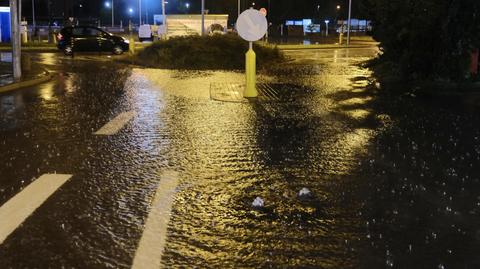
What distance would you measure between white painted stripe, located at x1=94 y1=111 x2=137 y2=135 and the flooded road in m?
0.04

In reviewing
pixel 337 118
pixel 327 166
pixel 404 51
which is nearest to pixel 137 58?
pixel 404 51

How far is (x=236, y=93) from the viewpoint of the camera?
49.7ft

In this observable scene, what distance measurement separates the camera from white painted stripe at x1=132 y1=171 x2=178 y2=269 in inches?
177

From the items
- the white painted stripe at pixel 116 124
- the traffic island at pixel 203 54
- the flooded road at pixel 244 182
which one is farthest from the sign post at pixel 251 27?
the traffic island at pixel 203 54

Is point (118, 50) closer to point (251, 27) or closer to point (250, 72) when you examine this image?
point (250, 72)

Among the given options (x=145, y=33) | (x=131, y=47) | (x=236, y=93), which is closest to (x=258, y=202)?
(x=236, y=93)

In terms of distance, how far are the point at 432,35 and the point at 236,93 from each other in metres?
6.71

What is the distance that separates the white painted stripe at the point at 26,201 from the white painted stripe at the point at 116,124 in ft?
9.36

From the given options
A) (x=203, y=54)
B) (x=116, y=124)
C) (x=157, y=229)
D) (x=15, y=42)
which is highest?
(x=15, y=42)

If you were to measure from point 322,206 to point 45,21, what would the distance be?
96118 mm

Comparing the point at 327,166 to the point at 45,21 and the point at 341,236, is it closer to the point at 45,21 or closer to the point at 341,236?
the point at 341,236

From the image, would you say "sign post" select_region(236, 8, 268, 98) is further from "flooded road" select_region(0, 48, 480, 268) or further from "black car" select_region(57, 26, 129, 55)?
"black car" select_region(57, 26, 129, 55)

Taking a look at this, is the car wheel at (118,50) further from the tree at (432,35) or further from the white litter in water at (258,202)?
the white litter in water at (258,202)

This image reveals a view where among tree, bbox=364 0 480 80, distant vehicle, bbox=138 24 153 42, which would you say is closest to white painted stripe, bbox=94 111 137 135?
tree, bbox=364 0 480 80
